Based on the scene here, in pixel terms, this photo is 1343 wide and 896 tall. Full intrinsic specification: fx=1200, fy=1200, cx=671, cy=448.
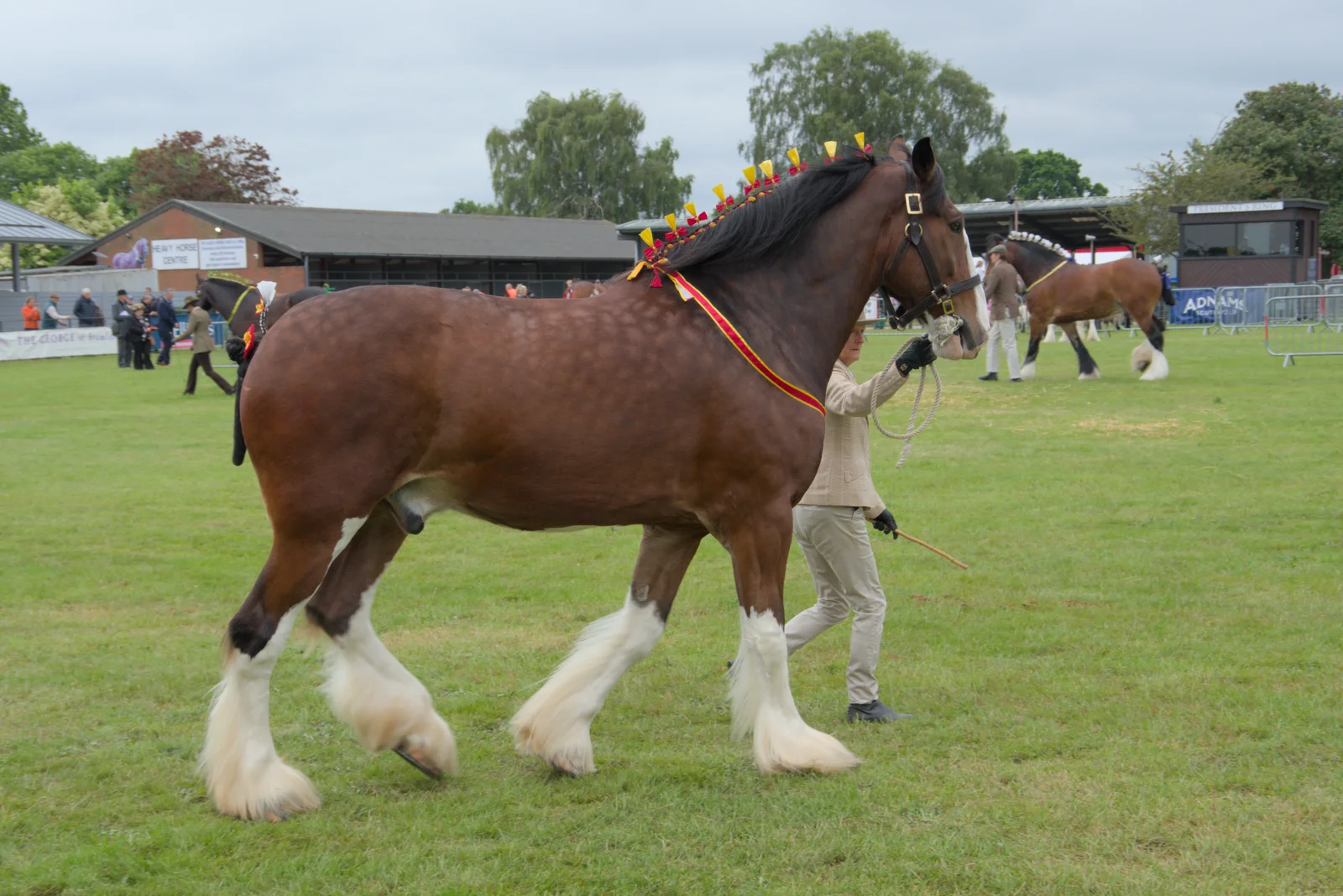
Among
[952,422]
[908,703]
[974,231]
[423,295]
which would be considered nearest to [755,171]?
[423,295]

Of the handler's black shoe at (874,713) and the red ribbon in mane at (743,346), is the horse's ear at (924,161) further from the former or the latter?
the handler's black shoe at (874,713)

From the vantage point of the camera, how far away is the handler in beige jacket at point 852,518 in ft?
17.8

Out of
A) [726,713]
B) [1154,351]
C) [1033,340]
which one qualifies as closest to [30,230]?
[1033,340]

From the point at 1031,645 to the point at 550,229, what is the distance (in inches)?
2091

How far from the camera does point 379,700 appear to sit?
4.73m

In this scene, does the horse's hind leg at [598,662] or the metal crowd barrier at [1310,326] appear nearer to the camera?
the horse's hind leg at [598,662]

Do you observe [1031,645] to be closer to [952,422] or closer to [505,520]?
[505,520]

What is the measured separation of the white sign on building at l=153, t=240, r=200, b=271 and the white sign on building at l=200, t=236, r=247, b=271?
0.37 metres

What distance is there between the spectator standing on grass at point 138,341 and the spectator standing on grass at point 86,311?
979 centimetres

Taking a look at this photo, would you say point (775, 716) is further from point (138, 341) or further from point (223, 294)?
point (138, 341)

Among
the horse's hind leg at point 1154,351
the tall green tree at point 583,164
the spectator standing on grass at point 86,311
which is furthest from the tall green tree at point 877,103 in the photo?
the horse's hind leg at point 1154,351

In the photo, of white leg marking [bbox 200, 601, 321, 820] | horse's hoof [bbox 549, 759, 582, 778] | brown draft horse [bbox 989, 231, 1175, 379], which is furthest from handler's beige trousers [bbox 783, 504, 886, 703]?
brown draft horse [bbox 989, 231, 1175, 379]

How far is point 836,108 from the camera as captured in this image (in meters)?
63.7

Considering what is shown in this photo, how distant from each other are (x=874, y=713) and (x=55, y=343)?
36.6m
